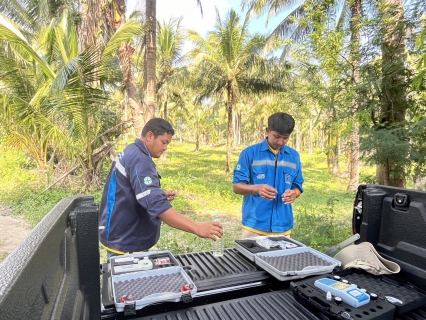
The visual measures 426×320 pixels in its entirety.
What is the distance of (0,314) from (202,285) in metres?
1.05

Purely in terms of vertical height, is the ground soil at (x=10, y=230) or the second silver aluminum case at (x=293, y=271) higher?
the second silver aluminum case at (x=293, y=271)

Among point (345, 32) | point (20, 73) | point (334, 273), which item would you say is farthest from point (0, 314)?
point (20, 73)

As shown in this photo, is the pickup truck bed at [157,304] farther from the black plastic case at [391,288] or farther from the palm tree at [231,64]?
the palm tree at [231,64]

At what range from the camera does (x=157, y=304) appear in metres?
1.22

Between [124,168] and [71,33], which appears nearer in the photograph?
[124,168]

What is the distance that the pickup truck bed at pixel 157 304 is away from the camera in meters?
0.62

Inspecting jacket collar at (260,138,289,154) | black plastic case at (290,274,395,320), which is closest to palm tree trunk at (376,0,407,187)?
jacket collar at (260,138,289,154)

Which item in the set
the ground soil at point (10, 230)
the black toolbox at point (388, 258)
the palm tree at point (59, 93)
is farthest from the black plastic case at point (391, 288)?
the palm tree at point (59, 93)

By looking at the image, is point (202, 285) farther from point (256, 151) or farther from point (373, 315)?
point (256, 151)

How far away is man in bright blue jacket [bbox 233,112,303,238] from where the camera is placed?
2.65 metres

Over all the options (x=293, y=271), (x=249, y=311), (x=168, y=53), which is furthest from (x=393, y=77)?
(x=168, y=53)

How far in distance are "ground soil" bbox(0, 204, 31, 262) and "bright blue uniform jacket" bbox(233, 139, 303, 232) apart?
439 centimetres

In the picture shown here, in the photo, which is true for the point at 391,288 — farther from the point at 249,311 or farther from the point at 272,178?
the point at 272,178

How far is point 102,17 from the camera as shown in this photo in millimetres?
7973
